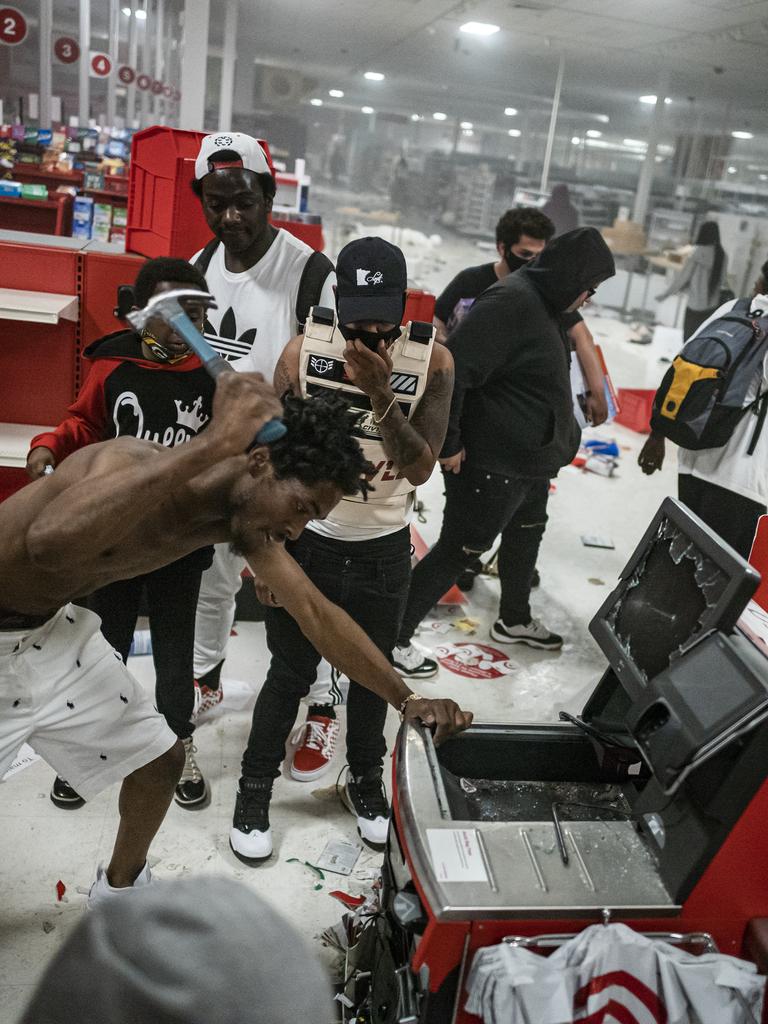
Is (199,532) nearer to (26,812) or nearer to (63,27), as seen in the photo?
(26,812)

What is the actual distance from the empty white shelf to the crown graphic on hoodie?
1.08 metres

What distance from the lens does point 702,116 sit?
12422mm

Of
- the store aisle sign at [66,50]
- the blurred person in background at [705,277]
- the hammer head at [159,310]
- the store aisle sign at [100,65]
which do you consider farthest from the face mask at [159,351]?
the store aisle sign at [100,65]

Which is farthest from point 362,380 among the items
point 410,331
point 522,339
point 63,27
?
point 63,27

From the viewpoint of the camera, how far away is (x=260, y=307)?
274 centimetres

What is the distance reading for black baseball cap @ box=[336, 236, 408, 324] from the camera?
2191 mm

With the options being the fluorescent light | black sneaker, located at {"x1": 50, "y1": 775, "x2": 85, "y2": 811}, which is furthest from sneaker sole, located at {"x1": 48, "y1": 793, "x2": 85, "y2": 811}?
the fluorescent light

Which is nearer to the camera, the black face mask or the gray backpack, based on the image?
the black face mask

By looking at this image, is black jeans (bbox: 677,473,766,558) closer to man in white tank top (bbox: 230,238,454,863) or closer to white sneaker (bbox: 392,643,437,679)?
white sneaker (bbox: 392,643,437,679)

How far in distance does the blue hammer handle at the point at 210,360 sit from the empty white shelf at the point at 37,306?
196 centimetres

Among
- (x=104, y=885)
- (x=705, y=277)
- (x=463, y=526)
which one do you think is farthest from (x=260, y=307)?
(x=705, y=277)

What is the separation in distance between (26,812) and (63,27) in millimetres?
14196

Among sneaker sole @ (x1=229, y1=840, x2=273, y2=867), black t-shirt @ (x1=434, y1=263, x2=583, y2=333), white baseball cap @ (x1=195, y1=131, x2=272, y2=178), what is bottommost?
sneaker sole @ (x1=229, y1=840, x2=273, y2=867)

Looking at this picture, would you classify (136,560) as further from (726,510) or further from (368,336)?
(726,510)
